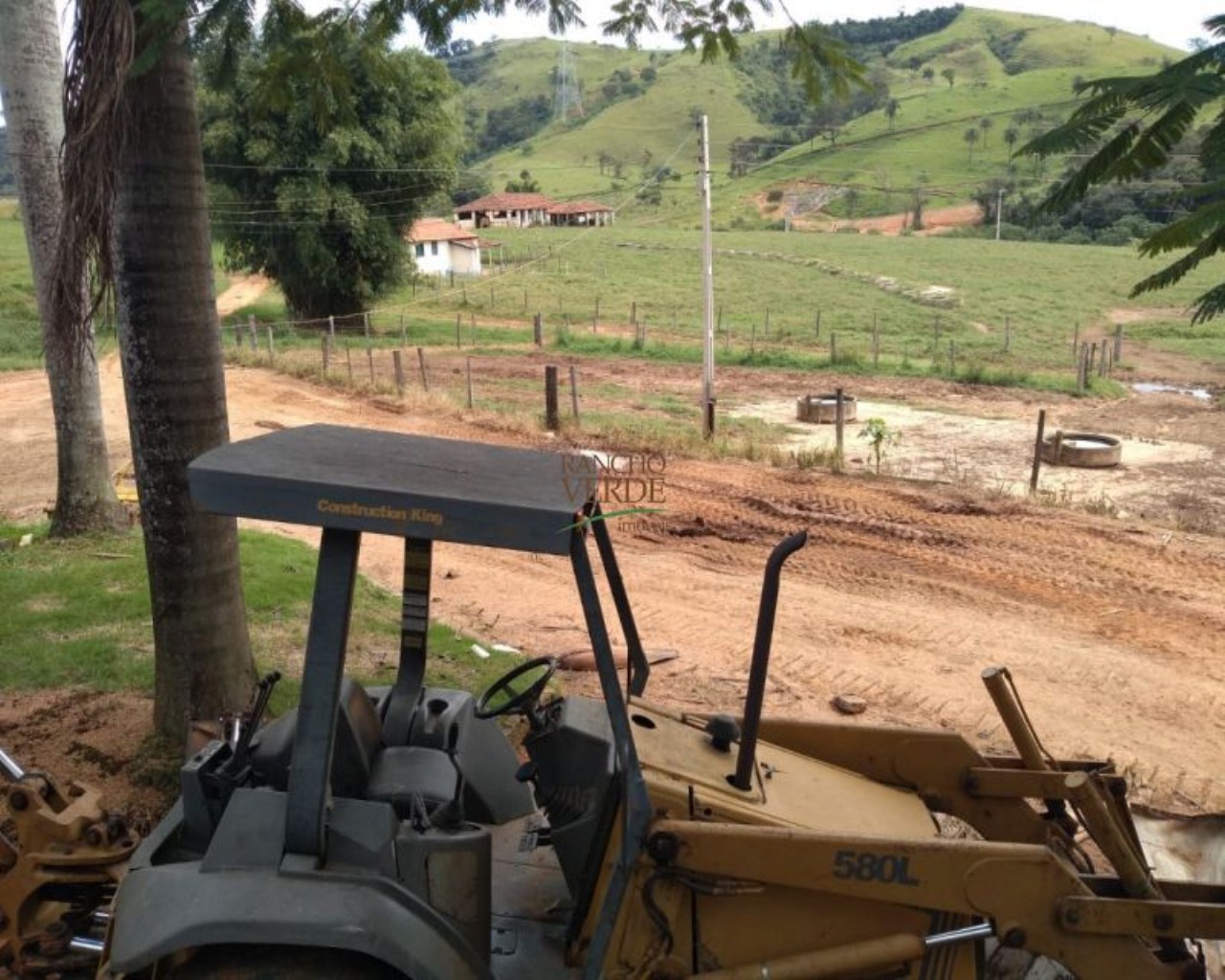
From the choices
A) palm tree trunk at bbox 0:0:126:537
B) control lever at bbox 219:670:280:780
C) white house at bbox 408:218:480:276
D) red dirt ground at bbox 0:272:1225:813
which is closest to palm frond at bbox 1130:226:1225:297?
red dirt ground at bbox 0:272:1225:813

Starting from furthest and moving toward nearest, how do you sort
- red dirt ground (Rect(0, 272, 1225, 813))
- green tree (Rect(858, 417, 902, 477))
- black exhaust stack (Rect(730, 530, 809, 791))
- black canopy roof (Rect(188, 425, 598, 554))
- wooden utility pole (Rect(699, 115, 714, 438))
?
wooden utility pole (Rect(699, 115, 714, 438)), green tree (Rect(858, 417, 902, 477)), red dirt ground (Rect(0, 272, 1225, 813)), black exhaust stack (Rect(730, 530, 809, 791)), black canopy roof (Rect(188, 425, 598, 554))

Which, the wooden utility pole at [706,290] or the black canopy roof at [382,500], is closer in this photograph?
the black canopy roof at [382,500]

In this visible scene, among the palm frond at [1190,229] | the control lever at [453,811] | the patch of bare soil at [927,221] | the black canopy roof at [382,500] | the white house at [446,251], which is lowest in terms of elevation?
the control lever at [453,811]

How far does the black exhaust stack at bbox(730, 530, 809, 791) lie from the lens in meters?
2.94

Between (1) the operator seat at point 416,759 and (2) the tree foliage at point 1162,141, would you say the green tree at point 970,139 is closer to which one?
(2) the tree foliage at point 1162,141

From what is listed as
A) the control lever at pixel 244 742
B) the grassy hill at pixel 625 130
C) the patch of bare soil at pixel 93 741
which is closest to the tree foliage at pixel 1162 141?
the control lever at pixel 244 742

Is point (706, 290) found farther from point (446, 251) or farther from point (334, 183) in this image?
point (446, 251)

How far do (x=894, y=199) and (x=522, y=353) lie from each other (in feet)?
204

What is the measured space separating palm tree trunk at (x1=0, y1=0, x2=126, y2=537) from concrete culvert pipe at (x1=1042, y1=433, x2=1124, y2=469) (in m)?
13.7

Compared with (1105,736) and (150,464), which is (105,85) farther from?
(1105,736)

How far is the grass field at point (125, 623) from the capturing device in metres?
6.76

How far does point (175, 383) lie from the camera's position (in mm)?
5027

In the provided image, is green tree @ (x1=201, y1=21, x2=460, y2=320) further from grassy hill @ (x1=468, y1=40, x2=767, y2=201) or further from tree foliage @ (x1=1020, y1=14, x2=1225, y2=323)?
grassy hill @ (x1=468, y1=40, x2=767, y2=201)

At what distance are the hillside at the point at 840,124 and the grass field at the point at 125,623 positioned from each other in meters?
43.0
